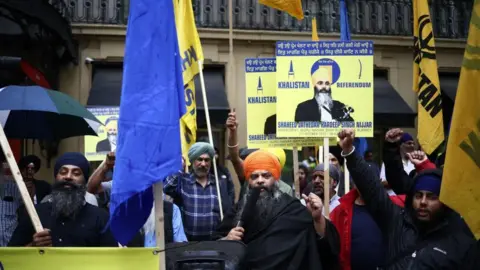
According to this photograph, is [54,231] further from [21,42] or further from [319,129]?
[21,42]

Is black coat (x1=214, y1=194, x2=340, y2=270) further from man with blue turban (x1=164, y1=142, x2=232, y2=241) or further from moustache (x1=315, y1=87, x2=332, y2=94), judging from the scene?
man with blue turban (x1=164, y1=142, x2=232, y2=241)

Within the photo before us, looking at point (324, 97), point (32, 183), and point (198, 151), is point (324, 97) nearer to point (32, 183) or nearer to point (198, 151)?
point (198, 151)

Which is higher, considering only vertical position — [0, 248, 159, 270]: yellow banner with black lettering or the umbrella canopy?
the umbrella canopy

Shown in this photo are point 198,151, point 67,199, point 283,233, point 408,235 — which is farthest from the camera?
point 198,151

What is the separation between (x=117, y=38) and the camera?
1533cm

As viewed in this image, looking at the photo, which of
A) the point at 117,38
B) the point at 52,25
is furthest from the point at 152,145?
the point at 117,38

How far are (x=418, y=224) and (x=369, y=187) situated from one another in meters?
0.52

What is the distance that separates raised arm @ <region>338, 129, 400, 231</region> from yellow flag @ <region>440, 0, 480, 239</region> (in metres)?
1.33

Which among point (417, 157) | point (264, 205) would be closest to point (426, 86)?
point (417, 157)

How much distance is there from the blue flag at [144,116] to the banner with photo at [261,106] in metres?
2.89

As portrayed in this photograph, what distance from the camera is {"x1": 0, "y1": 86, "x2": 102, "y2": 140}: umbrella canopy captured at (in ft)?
22.6

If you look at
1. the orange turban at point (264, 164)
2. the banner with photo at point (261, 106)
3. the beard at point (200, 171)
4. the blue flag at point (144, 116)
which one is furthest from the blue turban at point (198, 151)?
the blue flag at point (144, 116)

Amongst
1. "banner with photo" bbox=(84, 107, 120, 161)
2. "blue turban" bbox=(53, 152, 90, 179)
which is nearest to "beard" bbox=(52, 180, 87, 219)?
"blue turban" bbox=(53, 152, 90, 179)

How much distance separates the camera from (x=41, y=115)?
299 inches
